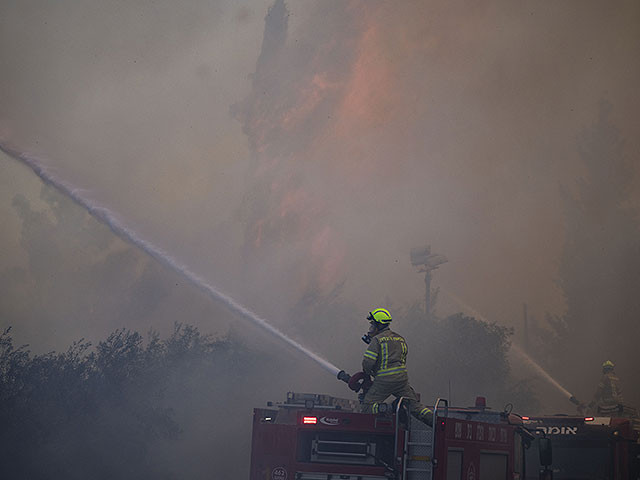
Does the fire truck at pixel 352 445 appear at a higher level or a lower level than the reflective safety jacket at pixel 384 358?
lower

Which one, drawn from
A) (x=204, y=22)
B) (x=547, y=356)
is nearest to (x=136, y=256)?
(x=204, y=22)

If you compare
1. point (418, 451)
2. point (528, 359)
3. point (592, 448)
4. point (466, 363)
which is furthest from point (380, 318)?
point (528, 359)

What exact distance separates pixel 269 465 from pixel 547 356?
29811 millimetres

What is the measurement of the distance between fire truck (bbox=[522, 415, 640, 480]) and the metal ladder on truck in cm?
332

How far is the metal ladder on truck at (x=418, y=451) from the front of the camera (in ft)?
25.0

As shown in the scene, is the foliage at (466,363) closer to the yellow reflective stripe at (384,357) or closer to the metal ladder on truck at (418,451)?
the yellow reflective stripe at (384,357)

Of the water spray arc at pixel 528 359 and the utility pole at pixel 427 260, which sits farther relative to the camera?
the water spray arc at pixel 528 359

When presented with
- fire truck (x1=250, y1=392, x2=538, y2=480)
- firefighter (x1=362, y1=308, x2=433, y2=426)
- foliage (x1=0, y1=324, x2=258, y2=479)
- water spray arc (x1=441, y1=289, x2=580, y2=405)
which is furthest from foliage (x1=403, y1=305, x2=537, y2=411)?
fire truck (x1=250, y1=392, x2=538, y2=480)

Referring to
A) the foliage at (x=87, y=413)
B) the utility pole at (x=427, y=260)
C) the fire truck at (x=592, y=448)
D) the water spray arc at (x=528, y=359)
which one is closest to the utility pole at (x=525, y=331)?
the water spray arc at (x=528, y=359)

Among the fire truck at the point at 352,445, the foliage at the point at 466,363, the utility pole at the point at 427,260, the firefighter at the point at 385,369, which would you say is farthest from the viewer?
the utility pole at the point at 427,260

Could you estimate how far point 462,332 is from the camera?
30.7 meters

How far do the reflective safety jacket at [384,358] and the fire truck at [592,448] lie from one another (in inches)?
109

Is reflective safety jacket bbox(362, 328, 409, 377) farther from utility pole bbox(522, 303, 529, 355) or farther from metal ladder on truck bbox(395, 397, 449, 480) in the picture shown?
utility pole bbox(522, 303, 529, 355)

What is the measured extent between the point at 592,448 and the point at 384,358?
4.12 meters
